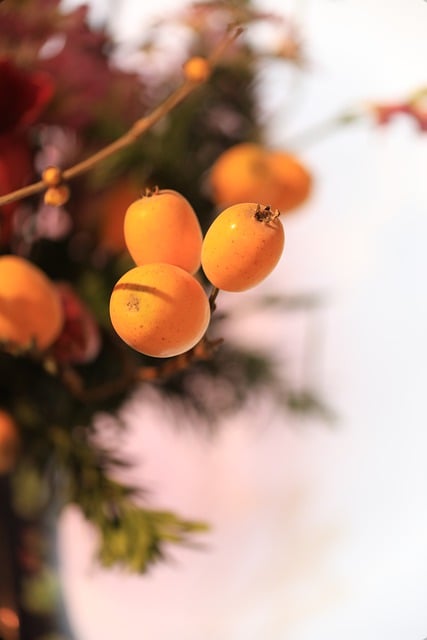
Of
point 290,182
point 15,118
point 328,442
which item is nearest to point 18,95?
point 15,118

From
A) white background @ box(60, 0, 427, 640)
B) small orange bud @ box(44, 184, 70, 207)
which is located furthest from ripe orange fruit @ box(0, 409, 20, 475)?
small orange bud @ box(44, 184, 70, 207)

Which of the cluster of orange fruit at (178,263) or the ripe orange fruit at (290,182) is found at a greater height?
the ripe orange fruit at (290,182)

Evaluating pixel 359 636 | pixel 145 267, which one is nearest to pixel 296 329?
pixel 359 636

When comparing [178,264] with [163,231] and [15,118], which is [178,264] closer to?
[163,231]

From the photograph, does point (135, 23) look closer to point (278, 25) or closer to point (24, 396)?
point (278, 25)

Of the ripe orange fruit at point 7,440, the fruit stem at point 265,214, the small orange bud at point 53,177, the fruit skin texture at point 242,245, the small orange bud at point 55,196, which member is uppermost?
the ripe orange fruit at point 7,440

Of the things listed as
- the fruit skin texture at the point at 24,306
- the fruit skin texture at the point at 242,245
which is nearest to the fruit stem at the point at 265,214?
the fruit skin texture at the point at 242,245

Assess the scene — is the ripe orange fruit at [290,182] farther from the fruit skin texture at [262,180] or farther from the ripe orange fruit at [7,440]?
the ripe orange fruit at [7,440]
